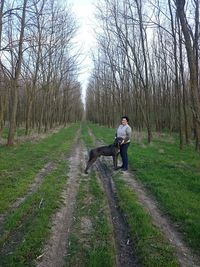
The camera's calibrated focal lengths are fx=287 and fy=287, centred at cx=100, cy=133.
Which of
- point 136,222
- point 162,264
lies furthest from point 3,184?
point 162,264

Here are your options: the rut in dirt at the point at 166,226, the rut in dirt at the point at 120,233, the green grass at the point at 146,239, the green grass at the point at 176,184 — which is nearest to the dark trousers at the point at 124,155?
the green grass at the point at 176,184

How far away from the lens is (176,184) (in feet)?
30.0

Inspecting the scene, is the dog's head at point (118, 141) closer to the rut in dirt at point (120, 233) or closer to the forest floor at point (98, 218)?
the forest floor at point (98, 218)

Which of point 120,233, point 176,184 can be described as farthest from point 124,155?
point 120,233

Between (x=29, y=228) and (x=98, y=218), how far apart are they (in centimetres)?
147

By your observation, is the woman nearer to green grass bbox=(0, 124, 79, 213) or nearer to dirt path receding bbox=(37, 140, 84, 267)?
dirt path receding bbox=(37, 140, 84, 267)

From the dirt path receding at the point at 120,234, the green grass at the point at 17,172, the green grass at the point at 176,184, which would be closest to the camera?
the dirt path receding at the point at 120,234

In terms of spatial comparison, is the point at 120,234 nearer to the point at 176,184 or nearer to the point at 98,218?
the point at 98,218

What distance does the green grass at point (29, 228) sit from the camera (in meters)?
4.41

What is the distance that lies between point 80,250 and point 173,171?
7114mm

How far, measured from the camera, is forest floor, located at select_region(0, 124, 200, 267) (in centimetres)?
452

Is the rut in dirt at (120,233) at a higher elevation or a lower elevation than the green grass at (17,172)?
lower

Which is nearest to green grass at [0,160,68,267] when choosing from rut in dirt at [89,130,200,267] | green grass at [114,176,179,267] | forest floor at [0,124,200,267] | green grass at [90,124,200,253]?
forest floor at [0,124,200,267]

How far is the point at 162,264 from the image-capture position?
428 cm
